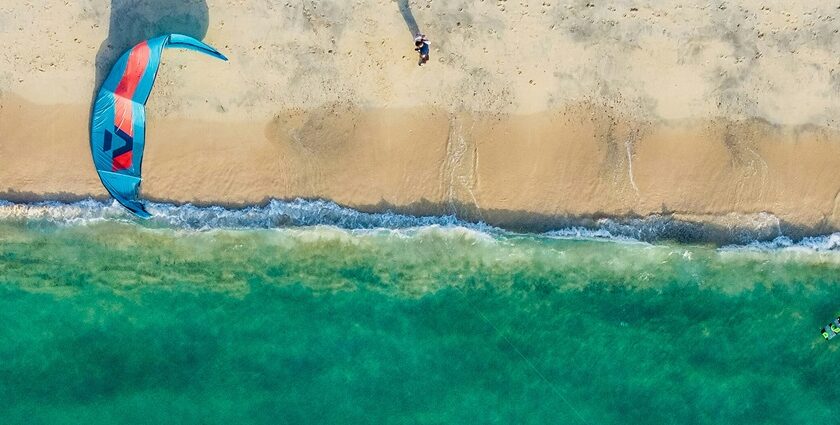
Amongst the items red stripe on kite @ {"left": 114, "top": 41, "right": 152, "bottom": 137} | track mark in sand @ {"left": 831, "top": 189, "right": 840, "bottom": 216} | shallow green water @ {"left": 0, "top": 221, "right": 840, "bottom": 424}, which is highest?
red stripe on kite @ {"left": 114, "top": 41, "right": 152, "bottom": 137}

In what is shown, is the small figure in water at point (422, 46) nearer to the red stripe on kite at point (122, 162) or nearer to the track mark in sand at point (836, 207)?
the red stripe on kite at point (122, 162)

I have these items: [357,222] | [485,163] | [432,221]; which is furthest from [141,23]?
[485,163]

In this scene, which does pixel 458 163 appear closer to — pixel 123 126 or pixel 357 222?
pixel 357 222

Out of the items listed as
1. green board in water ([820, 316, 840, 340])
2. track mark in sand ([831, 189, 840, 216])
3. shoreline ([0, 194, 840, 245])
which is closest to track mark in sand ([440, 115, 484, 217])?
shoreline ([0, 194, 840, 245])

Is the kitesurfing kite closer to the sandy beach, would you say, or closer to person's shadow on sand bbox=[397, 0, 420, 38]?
the sandy beach

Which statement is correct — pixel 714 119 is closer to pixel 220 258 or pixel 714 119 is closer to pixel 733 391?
pixel 733 391

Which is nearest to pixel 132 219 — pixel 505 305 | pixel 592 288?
pixel 505 305

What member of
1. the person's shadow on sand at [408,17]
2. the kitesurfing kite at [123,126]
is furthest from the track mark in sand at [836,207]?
the kitesurfing kite at [123,126]
